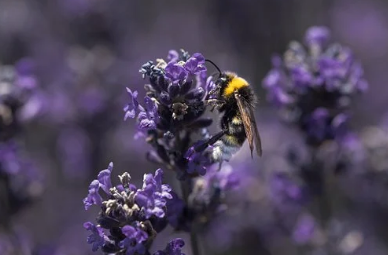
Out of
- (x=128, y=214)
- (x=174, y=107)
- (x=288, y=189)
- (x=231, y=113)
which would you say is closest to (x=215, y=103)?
(x=231, y=113)

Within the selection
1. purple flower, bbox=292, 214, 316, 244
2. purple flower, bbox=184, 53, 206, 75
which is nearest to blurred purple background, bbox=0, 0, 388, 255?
purple flower, bbox=292, 214, 316, 244

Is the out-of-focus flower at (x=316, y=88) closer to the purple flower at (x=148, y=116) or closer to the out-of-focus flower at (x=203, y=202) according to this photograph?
the out-of-focus flower at (x=203, y=202)

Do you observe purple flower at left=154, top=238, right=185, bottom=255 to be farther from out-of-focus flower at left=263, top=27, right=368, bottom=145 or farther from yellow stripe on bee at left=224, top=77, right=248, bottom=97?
out-of-focus flower at left=263, top=27, right=368, bottom=145

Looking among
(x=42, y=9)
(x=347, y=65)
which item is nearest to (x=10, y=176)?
(x=347, y=65)

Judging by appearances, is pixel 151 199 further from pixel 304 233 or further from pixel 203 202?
pixel 304 233

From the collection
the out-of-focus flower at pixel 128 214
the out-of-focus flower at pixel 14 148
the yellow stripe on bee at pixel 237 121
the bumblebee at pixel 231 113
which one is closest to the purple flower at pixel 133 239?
the out-of-focus flower at pixel 128 214

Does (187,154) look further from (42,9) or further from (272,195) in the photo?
(42,9)
